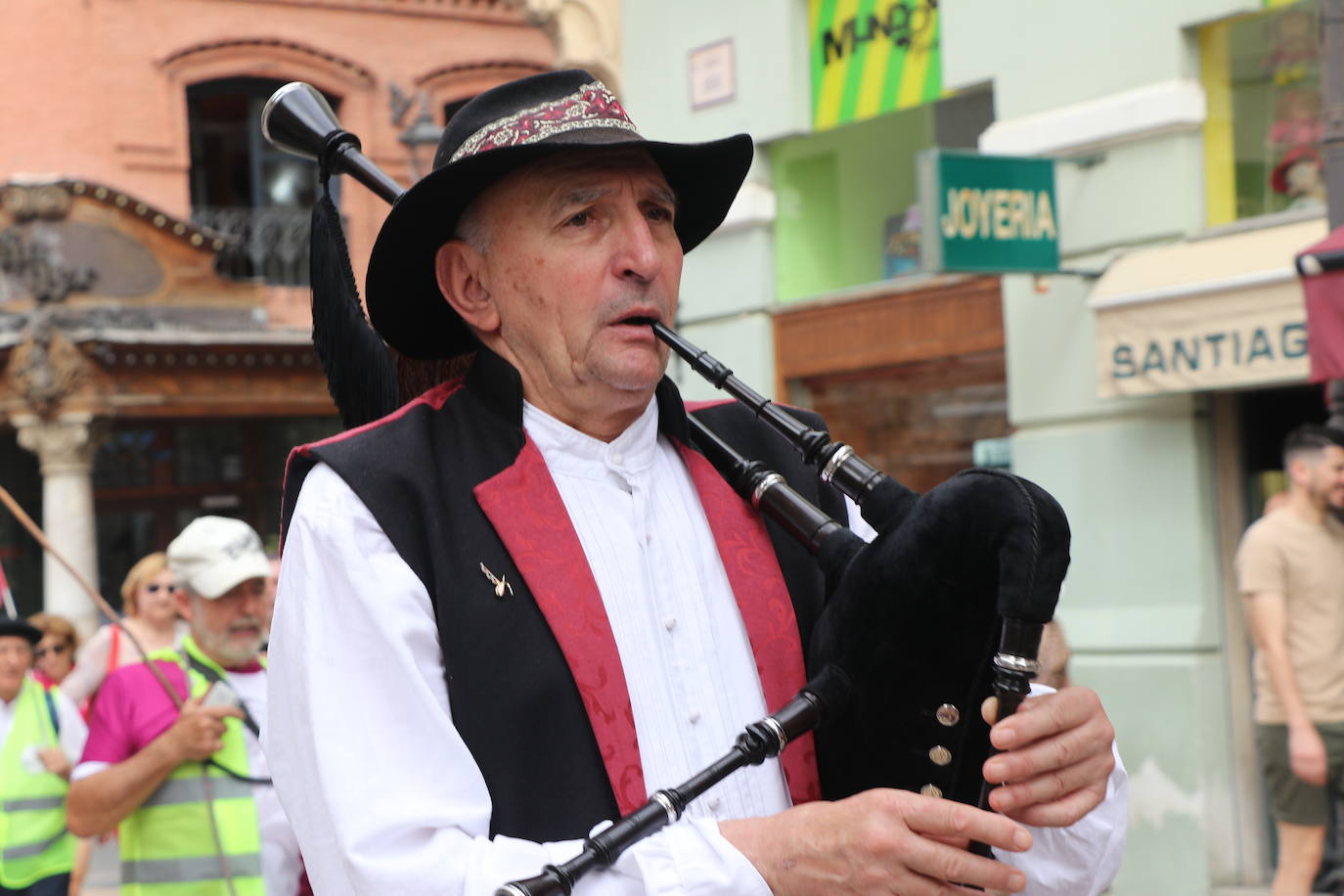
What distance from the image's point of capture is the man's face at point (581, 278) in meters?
2.25

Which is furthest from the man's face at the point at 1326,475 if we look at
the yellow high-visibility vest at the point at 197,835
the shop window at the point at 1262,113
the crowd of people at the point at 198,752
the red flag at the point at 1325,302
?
the yellow high-visibility vest at the point at 197,835

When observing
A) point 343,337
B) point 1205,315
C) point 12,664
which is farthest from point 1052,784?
point 1205,315

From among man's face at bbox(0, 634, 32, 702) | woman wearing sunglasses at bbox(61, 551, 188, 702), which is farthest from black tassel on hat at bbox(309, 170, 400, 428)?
man's face at bbox(0, 634, 32, 702)

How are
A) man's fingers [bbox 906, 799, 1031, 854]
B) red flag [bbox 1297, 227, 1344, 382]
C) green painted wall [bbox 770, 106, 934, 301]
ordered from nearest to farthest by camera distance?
man's fingers [bbox 906, 799, 1031, 854] < red flag [bbox 1297, 227, 1344, 382] < green painted wall [bbox 770, 106, 934, 301]

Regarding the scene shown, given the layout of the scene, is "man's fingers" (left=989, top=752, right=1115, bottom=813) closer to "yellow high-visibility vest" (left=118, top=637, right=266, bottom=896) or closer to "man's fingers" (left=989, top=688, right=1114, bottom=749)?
"man's fingers" (left=989, top=688, right=1114, bottom=749)

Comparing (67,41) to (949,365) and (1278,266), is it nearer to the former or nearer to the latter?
(949,365)

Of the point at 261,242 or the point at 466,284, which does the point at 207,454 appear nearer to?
the point at 261,242

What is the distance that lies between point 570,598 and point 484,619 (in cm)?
12

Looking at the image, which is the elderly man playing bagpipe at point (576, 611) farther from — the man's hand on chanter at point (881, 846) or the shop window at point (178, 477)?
the shop window at point (178, 477)

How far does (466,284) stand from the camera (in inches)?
94.2

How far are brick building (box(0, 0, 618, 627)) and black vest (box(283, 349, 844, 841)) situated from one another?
14.0m

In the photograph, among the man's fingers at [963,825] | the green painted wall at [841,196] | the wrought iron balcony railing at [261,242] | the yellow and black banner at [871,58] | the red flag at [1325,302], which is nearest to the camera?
the man's fingers at [963,825]

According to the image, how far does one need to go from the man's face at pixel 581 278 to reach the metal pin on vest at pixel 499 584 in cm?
31

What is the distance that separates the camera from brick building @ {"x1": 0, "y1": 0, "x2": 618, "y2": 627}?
16156mm
